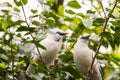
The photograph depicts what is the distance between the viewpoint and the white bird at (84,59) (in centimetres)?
162

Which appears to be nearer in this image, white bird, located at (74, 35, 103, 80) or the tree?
the tree

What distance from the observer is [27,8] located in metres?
1.72

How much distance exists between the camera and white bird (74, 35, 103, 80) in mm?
1616

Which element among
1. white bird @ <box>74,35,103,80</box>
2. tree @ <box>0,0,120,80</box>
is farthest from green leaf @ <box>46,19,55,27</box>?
white bird @ <box>74,35,103,80</box>

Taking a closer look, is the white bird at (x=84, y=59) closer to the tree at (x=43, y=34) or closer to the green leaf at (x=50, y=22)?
the tree at (x=43, y=34)

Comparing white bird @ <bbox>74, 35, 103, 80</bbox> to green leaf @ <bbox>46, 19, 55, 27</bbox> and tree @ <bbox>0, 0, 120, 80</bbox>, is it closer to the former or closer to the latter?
tree @ <bbox>0, 0, 120, 80</bbox>

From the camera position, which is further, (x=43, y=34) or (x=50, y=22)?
(x=50, y=22)

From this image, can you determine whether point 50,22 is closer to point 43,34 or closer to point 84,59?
point 43,34

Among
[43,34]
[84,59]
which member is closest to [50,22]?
[43,34]

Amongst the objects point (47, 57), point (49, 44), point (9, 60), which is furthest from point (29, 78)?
point (49, 44)

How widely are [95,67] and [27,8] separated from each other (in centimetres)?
50

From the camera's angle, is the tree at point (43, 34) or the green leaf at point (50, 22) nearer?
the tree at point (43, 34)

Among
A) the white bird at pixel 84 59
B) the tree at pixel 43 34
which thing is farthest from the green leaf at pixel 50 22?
the white bird at pixel 84 59

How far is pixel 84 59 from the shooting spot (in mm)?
1661
